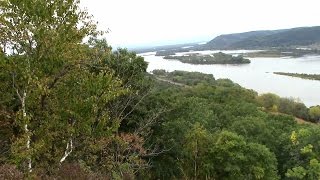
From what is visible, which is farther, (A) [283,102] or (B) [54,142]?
(A) [283,102]

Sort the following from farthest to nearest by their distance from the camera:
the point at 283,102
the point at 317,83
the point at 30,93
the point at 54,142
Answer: the point at 317,83 → the point at 283,102 → the point at 54,142 → the point at 30,93

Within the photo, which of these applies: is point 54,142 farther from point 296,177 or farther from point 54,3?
point 296,177

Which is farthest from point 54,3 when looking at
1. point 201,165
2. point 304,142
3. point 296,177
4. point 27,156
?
point 304,142

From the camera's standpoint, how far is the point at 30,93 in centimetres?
998

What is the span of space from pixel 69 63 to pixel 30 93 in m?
1.24

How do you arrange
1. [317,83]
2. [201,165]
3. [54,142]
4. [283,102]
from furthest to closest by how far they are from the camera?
Result: [317,83], [283,102], [201,165], [54,142]

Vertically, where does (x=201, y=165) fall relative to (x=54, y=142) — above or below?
below

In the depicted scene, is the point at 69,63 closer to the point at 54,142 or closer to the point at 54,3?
the point at 54,3

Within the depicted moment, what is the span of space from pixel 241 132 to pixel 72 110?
74.4ft

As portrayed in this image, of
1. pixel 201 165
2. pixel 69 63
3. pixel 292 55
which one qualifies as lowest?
pixel 292 55

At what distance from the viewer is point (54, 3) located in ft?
32.8

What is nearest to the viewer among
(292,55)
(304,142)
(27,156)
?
(27,156)

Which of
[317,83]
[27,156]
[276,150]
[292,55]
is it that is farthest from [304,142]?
[292,55]

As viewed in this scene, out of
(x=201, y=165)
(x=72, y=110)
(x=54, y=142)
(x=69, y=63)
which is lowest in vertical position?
(x=201, y=165)
